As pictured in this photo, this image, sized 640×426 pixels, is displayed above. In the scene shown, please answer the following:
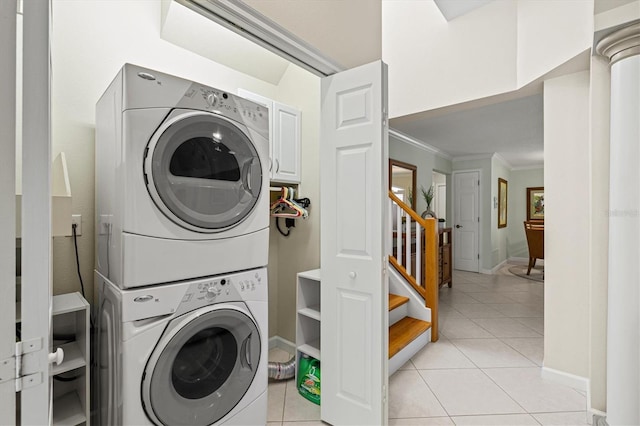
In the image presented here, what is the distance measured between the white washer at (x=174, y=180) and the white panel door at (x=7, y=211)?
62cm

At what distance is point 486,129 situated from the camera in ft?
15.2

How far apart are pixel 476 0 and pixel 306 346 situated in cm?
345

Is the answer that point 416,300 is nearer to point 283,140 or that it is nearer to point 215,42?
point 283,140

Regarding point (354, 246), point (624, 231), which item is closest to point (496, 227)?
point (624, 231)

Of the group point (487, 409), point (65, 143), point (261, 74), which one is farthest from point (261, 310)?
point (261, 74)

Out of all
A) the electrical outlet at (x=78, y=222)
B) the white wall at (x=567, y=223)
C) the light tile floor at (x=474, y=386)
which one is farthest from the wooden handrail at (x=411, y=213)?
the electrical outlet at (x=78, y=222)

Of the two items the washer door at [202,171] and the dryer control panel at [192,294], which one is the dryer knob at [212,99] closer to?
the washer door at [202,171]

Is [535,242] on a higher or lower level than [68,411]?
higher

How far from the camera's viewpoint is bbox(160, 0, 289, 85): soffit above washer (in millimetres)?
2056

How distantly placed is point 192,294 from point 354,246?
0.85 meters

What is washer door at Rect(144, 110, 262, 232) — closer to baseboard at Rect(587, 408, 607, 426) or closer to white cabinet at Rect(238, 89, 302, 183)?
white cabinet at Rect(238, 89, 302, 183)

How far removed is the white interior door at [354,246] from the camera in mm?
1644

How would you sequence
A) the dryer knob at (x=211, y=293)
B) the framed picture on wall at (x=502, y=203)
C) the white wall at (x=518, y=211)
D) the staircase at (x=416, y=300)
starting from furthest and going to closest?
1. the white wall at (x=518, y=211)
2. the framed picture on wall at (x=502, y=203)
3. the staircase at (x=416, y=300)
4. the dryer knob at (x=211, y=293)

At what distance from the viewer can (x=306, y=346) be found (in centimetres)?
222
